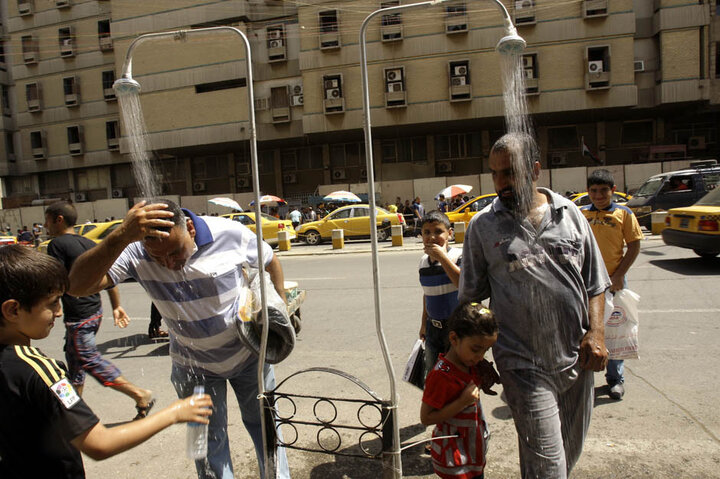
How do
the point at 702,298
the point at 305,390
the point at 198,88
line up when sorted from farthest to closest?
the point at 198,88
the point at 702,298
the point at 305,390

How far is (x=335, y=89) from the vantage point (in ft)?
92.2

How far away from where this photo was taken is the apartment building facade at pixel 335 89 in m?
25.8

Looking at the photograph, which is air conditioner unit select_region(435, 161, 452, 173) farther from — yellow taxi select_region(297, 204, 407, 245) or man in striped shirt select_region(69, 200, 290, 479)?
man in striped shirt select_region(69, 200, 290, 479)

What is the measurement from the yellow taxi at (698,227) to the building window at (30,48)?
41.6 metres

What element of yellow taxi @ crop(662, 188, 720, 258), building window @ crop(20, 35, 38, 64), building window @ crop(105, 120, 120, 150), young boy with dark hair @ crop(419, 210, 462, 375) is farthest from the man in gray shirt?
building window @ crop(20, 35, 38, 64)

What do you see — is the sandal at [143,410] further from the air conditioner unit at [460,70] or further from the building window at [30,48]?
the building window at [30,48]

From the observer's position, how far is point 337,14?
27.3 metres

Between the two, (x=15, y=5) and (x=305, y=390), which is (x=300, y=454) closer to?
(x=305, y=390)

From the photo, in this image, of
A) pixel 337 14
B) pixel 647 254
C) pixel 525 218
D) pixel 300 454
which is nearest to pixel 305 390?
pixel 300 454

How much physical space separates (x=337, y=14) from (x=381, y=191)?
9949 millimetres

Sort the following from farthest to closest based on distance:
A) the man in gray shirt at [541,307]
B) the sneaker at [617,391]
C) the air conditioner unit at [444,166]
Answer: the air conditioner unit at [444,166] < the sneaker at [617,391] < the man in gray shirt at [541,307]

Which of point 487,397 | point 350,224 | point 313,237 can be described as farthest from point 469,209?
point 487,397

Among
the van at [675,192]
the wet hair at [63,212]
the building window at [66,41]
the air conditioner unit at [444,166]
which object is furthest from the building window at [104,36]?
the wet hair at [63,212]

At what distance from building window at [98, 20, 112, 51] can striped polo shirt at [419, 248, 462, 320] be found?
125ft
